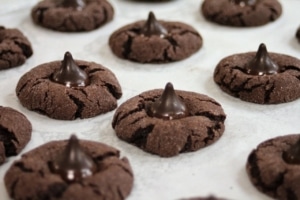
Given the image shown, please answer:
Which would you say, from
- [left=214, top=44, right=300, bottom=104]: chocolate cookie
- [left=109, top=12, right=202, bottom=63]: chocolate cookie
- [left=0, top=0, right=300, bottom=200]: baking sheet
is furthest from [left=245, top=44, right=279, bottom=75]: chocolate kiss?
[left=109, top=12, right=202, bottom=63]: chocolate cookie

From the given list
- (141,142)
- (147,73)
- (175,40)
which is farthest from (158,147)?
(175,40)

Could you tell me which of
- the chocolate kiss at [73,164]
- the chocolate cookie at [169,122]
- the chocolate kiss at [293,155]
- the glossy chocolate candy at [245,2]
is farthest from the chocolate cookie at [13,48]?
the chocolate kiss at [293,155]

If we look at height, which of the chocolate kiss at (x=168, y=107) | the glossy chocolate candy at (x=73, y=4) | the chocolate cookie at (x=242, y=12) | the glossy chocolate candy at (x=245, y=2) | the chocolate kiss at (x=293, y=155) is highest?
the chocolate kiss at (x=293, y=155)

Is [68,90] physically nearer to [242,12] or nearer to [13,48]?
[13,48]

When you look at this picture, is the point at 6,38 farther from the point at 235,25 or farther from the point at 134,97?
the point at 235,25

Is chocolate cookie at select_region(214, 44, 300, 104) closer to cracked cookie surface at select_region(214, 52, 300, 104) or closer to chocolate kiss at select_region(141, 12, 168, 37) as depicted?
cracked cookie surface at select_region(214, 52, 300, 104)

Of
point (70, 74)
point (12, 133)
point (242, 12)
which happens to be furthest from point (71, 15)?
point (12, 133)

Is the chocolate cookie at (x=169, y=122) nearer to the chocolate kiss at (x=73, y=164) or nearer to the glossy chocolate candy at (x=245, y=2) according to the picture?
the chocolate kiss at (x=73, y=164)
